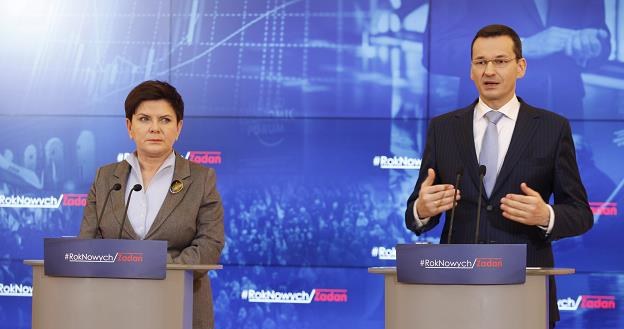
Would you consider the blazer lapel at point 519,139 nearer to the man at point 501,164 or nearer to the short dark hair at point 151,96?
the man at point 501,164

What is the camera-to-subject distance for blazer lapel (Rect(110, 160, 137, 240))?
3.43 meters

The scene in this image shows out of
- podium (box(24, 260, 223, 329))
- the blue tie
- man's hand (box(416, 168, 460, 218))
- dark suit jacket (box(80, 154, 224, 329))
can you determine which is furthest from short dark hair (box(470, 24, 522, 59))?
podium (box(24, 260, 223, 329))

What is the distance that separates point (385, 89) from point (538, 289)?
301 centimetres

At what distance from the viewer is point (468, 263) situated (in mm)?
2727

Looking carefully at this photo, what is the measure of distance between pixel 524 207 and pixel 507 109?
0.57 meters

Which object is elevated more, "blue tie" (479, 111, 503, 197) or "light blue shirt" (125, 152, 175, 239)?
"blue tie" (479, 111, 503, 197)

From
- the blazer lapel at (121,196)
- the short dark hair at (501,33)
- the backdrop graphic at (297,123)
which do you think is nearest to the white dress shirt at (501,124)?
the short dark hair at (501,33)

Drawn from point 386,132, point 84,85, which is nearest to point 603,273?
point 386,132

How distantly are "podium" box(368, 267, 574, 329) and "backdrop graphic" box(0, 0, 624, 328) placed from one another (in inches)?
112

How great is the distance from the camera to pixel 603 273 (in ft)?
18.2

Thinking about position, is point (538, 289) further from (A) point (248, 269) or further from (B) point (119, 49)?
(B) point (119, 49)

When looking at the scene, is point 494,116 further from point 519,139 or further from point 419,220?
point 419,220

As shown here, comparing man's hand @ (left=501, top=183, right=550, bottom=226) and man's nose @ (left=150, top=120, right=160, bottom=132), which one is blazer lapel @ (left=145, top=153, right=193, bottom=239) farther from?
man's hand @ (left=501, top=183, right=550, bottom=226)

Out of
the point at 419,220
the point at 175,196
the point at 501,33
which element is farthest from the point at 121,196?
the point at 501,33
